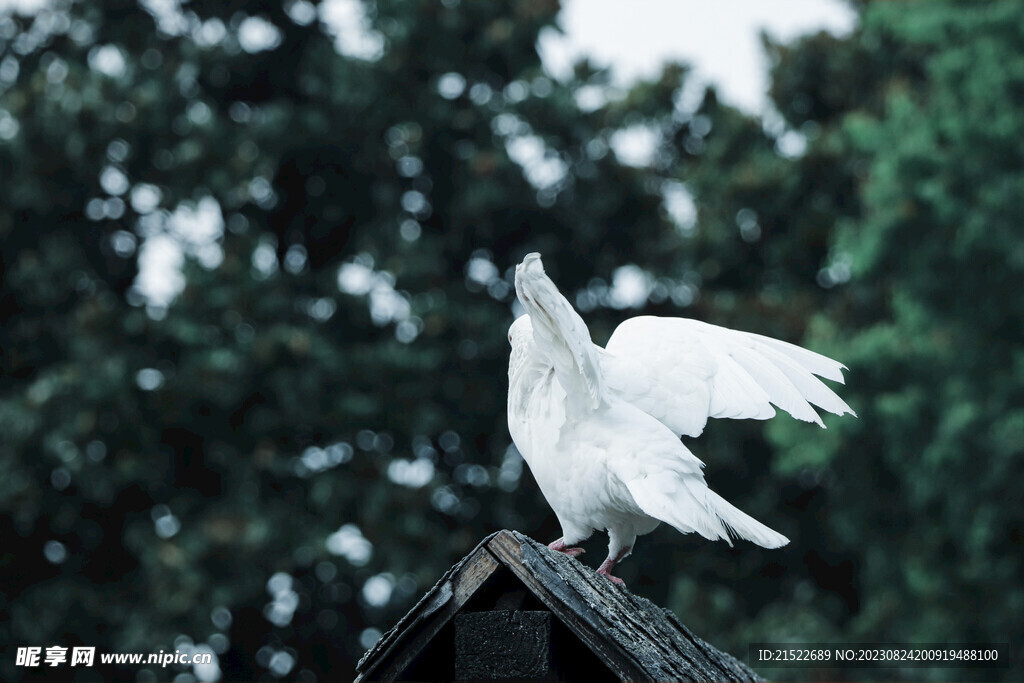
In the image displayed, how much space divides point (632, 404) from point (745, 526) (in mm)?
932

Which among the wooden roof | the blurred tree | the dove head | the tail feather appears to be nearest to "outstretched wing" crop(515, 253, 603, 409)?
the dove head

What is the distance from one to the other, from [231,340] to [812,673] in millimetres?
8074

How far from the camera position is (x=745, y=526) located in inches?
156

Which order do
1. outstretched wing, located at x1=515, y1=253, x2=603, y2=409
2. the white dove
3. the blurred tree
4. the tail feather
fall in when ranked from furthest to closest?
the blurred tree
the white dove
outstretched wing, located at x1=515, y1=253, x2=603, y2=409
the tail feather

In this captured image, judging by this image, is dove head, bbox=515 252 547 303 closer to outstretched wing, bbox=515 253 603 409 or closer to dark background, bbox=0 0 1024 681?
outstretched wing, bbox=515 253 603 409

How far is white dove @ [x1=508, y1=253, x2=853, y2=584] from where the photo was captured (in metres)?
4.16

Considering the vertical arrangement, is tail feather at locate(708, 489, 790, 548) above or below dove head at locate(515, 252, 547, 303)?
below

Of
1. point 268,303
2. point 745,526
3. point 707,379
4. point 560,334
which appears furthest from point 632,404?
point 268,303

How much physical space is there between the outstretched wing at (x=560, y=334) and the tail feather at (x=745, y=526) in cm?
62

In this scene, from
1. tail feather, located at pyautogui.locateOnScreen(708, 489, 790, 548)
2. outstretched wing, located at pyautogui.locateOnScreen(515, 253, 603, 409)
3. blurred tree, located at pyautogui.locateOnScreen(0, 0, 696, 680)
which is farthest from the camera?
blurred tree, located at pyautogui.locateOnScreen(0, 0, 696, 680)

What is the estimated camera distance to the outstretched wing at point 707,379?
15.6ft

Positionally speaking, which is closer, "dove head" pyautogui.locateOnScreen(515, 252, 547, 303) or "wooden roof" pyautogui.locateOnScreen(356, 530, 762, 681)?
"wooden roof" pyautogui.locateOnScreen(356, 530, 762, 681)

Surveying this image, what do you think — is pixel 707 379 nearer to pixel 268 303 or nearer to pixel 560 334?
pixel 560 334

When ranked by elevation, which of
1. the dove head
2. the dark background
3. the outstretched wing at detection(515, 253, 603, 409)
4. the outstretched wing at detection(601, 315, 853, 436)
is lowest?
the dark background
